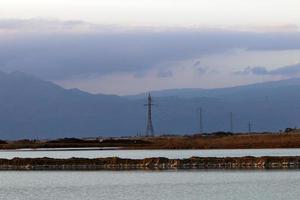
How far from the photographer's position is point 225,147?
5094 inches

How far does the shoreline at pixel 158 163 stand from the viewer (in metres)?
77.3

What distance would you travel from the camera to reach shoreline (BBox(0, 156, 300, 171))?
77.3 m
